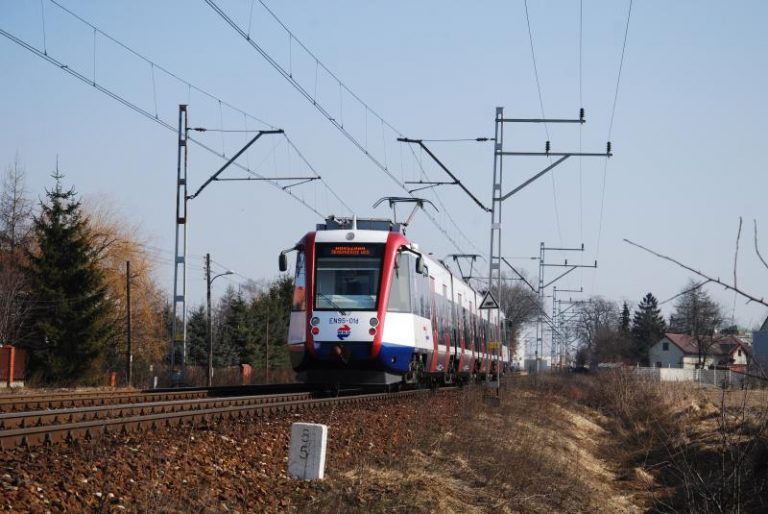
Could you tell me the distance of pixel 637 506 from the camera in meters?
16.6

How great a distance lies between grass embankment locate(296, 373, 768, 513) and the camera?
395 inches

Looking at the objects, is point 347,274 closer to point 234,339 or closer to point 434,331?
point 434,331

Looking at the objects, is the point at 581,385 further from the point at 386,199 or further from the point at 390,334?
the point at 390,334

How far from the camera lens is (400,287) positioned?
Result: 77.9 feet

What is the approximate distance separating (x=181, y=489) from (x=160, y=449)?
1.83 meters

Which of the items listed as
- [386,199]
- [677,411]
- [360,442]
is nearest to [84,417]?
[360,442]

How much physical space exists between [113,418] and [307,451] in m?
4.40

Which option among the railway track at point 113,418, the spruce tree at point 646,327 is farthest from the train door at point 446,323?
the spruce tree at point 646,327

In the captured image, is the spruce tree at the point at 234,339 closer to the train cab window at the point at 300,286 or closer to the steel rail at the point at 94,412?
the train cab window at the point at 300,286

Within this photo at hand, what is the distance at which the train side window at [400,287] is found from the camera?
23.4m

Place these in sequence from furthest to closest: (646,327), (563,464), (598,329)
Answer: (646,327) < (598,329) < (563,464)

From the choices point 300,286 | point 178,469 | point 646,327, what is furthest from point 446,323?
point 646,327

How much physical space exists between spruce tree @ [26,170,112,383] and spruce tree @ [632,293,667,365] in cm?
7348

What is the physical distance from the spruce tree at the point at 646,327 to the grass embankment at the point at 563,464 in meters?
82.6
